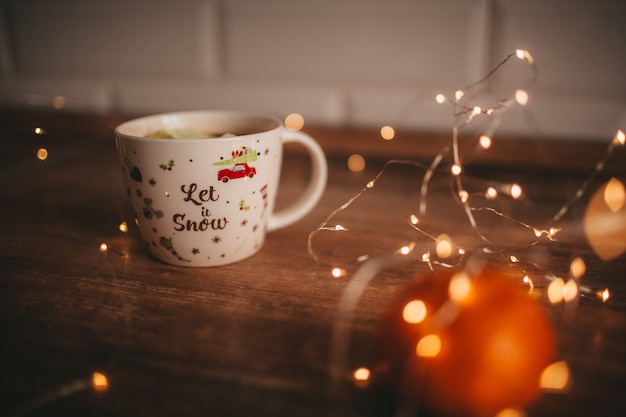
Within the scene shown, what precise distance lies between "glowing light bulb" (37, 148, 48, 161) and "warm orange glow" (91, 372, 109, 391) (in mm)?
712

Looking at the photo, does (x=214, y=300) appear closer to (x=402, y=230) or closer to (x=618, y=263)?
(x=402, y=230)

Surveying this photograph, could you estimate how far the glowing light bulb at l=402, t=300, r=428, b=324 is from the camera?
0.30m

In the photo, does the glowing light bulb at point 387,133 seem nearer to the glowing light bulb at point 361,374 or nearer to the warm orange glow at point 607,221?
the warm orange glow at point 607,221

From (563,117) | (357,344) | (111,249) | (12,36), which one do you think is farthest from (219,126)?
(12,36)

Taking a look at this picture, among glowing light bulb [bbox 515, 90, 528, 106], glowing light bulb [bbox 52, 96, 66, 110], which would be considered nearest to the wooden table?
glowing light bulb [bbox 515, 90, 528, 106]

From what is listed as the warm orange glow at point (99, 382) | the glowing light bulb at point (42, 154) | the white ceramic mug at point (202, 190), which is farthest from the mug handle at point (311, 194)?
the glowing light bulb at point (42, 154)

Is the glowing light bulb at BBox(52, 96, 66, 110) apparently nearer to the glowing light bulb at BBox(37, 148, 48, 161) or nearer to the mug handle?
the glowing light bulb at BBox(37, 148, 48, 161)

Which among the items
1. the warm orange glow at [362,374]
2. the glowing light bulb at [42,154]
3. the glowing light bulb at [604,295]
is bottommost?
the glowing light bulb at [42,154]

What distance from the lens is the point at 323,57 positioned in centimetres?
89

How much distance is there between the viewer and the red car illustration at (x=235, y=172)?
442mm

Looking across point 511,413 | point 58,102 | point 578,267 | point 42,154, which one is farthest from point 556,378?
point 58,102

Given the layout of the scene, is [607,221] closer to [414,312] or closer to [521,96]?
[521,96]

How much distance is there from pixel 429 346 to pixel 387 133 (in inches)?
24.7

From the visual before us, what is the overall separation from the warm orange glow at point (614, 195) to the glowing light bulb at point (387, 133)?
341 mm
